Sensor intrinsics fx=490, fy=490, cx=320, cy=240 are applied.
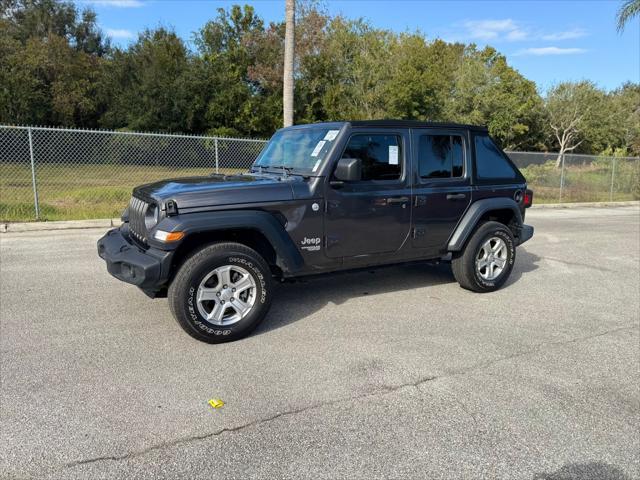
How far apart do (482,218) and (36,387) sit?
471 cm

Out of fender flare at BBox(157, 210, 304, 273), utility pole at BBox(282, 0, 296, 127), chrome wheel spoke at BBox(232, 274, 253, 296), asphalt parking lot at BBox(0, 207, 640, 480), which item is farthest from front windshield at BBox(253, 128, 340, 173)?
utility pole at BBox(282, 0, 296, 127)

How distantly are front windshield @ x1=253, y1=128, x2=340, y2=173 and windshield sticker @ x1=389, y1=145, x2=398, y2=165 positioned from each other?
62 cm

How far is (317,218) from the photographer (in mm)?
4461

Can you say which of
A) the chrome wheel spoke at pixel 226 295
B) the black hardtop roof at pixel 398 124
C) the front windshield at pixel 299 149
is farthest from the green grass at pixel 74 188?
the chrome wheel spoke at pixel 226 295

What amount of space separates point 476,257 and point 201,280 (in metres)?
3.22

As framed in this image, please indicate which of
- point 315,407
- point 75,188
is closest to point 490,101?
point 75,188

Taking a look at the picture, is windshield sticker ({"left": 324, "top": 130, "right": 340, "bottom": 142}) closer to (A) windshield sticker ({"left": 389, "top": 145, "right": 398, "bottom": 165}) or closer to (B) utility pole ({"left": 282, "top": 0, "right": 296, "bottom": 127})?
(A) windshield sticker ({"left": 389, "top": 145, "right": 398, "bottom": 165})

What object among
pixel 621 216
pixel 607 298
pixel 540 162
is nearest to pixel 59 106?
pixel 540 162

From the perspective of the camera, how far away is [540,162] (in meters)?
18.9

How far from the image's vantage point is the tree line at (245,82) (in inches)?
1253

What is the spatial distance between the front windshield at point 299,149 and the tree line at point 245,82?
2667 cm

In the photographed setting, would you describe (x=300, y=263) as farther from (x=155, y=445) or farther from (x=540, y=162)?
(x=540, y=162)

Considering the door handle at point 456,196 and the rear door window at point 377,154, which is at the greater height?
the rear door window at point 377,154

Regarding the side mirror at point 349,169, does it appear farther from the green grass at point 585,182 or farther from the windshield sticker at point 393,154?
the green grass at point 585,182
